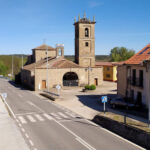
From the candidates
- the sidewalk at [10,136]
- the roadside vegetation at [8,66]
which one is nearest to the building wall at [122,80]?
the sidewalk at [10,136]

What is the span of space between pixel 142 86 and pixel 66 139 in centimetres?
1344

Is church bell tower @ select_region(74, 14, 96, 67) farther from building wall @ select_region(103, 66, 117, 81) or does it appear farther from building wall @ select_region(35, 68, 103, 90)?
building wall @ select_region(103, 66, 117, 81)

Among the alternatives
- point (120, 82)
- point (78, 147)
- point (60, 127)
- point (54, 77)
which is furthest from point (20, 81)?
point (78, 147)

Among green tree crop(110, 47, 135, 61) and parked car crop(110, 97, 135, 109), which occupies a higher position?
green tree crop(110, 47, 135, 61)

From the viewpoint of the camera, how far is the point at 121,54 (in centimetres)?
9238

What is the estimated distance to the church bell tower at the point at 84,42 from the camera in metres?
50.2

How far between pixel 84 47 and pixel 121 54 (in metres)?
45.3

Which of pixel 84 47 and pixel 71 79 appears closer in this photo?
pixel 84 47

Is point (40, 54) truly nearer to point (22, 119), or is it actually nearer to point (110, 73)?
point (110, 73)

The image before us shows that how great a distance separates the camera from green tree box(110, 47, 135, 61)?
89.6 m

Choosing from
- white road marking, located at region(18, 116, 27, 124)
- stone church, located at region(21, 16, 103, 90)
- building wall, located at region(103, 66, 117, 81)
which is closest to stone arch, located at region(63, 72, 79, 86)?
stone church, located at region(21, 16, 103, 90)

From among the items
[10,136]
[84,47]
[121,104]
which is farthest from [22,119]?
[84,47]

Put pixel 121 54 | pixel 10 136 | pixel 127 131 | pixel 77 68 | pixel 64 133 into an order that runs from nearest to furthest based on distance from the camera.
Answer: pixel 127 131 < pixel 10 136 < pixel 64 133 < pixel 77 68 < pixel 121 54

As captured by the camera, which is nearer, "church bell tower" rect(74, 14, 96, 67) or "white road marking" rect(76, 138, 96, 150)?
"white road marking" rect(76, 138, 96, 150)
